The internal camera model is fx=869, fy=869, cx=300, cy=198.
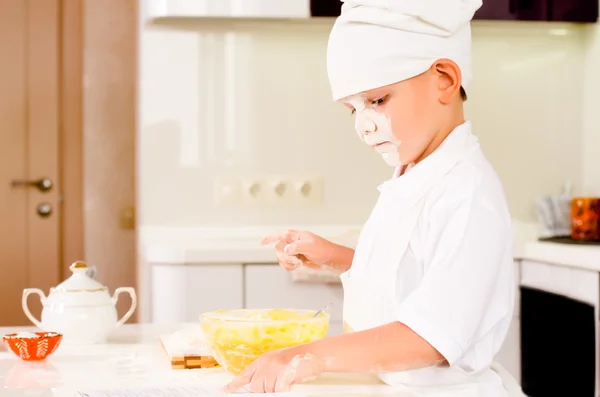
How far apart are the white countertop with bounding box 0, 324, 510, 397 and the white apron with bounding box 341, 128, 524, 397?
20 mm

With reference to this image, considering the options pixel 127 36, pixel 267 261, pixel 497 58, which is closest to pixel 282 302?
pixel 267 261

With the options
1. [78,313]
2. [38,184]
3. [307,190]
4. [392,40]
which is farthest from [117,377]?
[38,184]

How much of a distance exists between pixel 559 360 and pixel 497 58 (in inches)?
39.7

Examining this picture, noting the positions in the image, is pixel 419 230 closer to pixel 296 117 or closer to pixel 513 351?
pixel 513 351

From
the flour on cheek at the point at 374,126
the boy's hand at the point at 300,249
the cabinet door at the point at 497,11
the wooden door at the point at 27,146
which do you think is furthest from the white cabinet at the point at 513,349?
the wooden door at the point at 27,146

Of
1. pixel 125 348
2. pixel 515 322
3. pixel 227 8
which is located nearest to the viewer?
pixel 125 348

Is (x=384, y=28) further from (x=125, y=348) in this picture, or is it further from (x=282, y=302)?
(x=282, y=302)

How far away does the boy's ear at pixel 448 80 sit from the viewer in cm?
97

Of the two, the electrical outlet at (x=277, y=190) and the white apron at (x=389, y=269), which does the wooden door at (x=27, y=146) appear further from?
the white apron at (x=389, y=269)

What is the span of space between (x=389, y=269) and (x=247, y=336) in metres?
0.17

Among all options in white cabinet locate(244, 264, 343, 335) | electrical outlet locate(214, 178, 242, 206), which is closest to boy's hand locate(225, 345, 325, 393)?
white cabinet locate(244, 264, 343, 335)

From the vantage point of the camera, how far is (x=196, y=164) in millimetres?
2646

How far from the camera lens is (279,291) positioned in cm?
230

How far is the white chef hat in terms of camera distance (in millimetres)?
940
